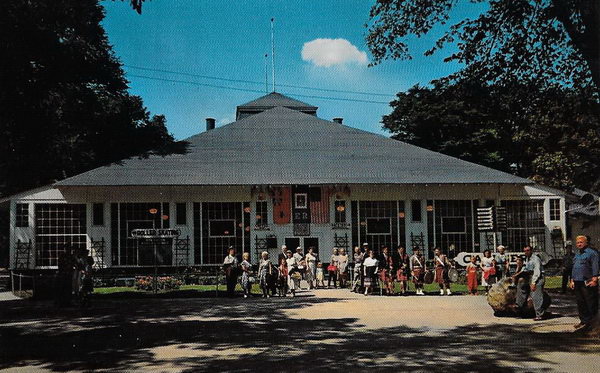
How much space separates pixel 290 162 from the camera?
31328 mm

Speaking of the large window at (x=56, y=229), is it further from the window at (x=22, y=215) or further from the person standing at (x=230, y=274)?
the person standing at (x=230, y=274)

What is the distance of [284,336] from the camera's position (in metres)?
11.9

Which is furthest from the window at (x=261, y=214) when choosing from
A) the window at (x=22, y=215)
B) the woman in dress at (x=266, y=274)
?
the window at (x=22, y=215)

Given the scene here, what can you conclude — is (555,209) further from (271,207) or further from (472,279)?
(271,207)

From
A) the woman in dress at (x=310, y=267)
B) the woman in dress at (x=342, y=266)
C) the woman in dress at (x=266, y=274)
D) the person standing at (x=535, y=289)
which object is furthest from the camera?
the woman in dress at (x=342, y=266)

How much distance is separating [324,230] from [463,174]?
6998mm

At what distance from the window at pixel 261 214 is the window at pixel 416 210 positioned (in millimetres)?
6915

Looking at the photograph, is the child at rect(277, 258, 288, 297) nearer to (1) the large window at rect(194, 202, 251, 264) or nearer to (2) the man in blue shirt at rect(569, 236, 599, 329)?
(1) the large window at rect(194, 202, 251, 264)

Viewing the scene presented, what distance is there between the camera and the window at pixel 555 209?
31.4 metres

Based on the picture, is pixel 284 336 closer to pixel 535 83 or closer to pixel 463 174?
pixel 535 83

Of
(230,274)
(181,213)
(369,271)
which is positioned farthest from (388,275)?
(181,213)

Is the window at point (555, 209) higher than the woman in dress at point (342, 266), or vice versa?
the window at point (555, 209)

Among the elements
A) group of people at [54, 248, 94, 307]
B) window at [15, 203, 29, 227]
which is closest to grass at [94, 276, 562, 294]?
group of people at [54, 248, 94, 307]

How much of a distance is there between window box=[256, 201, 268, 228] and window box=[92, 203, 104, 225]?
6.99 meters
